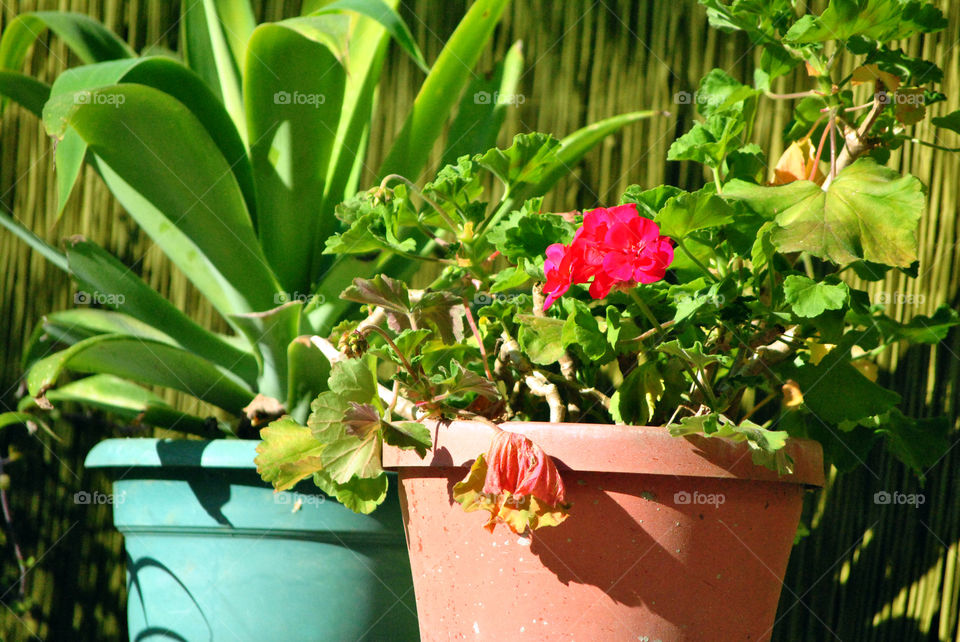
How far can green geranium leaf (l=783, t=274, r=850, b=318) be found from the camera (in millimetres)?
825

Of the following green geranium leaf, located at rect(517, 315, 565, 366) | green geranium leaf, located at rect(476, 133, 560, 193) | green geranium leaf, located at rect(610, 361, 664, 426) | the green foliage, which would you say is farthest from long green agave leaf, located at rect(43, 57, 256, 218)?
green geranium leaf, located at rect(610, 361, 664, 426)

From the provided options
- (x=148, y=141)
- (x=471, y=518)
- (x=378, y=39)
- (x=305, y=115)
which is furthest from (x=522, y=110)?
(x=471, y=518)

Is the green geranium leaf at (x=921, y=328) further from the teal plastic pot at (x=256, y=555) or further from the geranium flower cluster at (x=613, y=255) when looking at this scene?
the teal plastic pot at (x=256, y=555)

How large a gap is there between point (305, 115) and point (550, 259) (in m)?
0.54

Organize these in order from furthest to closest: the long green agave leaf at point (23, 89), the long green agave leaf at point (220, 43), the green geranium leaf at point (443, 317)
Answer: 1. the long green agave leaf at point (220, 43)
2. the long green agave leaf at point (23, 89)
3. the green geranium leaf at point (443, 317)

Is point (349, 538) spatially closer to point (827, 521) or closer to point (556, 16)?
point (827, 521)

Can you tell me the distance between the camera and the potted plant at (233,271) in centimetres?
109

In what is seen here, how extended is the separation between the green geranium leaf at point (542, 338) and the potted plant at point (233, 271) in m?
0.21

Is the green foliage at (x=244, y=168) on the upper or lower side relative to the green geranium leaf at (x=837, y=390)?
upper

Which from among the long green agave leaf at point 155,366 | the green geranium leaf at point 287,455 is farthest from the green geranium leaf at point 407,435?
the long green agave leaf at point 155,366

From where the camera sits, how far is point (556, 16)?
1.65 m

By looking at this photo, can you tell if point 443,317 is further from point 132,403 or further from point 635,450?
point 132,403

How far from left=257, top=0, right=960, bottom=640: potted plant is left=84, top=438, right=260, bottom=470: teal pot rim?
0.15 meters

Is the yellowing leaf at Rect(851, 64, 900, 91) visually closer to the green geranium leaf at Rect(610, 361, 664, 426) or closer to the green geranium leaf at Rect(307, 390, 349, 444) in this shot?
the green geranium leaf at Rect(610, 361, 664, 426)
